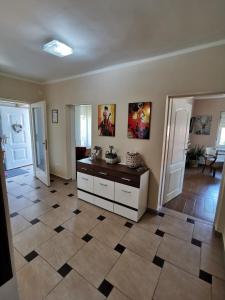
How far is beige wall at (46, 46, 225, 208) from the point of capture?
1975mm

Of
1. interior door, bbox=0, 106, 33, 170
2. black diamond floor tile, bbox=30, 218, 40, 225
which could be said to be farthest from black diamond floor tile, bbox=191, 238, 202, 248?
interior door, bbox=0, 106, 33, 170

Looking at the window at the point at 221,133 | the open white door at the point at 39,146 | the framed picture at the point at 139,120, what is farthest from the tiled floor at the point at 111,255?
the window at the point at 221,133

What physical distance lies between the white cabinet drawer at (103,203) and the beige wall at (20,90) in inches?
119

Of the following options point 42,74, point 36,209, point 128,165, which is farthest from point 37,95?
point 128,165

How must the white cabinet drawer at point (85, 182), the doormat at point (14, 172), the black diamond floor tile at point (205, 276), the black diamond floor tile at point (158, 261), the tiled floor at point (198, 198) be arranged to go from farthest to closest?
the doormat at point (14, 172)
the white cabinet drawer at point (85, 182)
the tiled floor at point (198, 198)
the black diamond floor tile at point (158, 261)
the black diamond floor tile at point (205, 276)

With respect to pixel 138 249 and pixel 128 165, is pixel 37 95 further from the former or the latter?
pixel 138 249

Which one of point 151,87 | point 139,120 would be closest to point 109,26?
point 151,87

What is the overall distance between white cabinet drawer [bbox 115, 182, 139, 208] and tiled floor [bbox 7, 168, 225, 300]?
313 millimetres

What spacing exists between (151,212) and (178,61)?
2.49 metres

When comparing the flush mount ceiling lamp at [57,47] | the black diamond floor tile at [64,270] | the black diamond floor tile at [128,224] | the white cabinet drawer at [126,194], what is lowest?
the black diamond floor tile at [64,270]

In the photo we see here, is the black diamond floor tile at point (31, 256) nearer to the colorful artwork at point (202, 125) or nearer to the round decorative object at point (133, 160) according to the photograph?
the round decorative object at point (133, 160)

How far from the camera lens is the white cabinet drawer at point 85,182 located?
279 centimetres

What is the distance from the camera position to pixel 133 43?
1929mm

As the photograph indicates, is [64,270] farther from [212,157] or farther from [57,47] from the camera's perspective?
[212,157]
